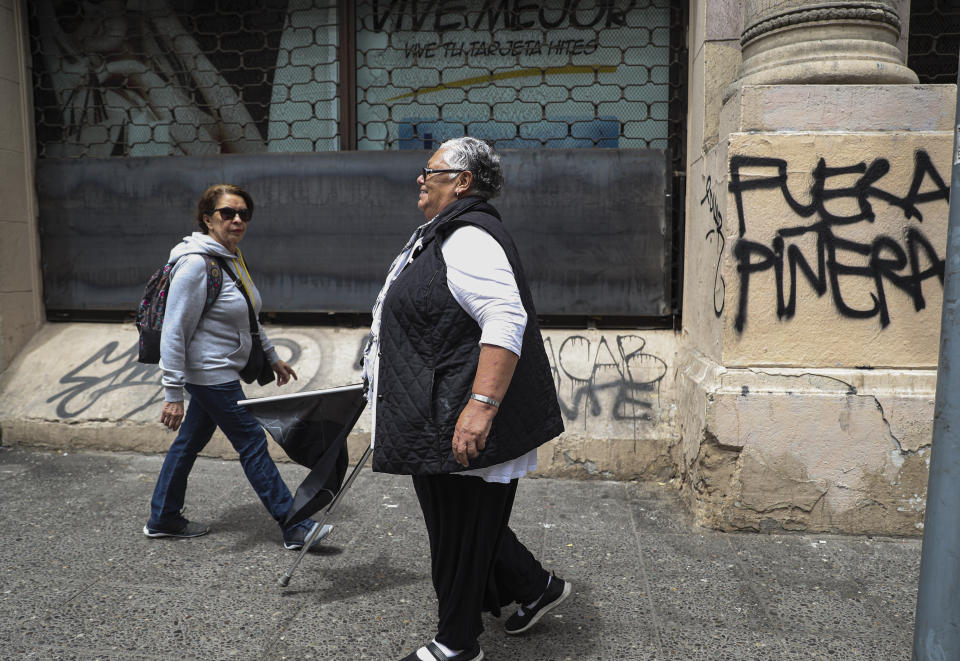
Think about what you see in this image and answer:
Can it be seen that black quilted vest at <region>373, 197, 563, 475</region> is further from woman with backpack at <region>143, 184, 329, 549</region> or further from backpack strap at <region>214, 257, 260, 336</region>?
backpack strap at <region>214, 257, 260, 336</region>

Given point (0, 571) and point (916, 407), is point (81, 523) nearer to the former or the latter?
point (0, 571)

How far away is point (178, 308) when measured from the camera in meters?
3.25

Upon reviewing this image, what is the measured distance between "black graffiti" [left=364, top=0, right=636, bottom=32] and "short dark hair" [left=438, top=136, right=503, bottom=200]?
10.5 ft

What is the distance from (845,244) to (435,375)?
8.07 feet

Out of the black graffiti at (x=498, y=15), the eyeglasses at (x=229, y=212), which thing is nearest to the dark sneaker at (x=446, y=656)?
the eyeglasses at (x=229, y=212)

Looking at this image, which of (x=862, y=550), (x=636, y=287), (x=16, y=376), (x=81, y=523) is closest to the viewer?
(x=862, y=550)

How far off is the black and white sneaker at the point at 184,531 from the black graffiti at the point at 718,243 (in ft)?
9.36

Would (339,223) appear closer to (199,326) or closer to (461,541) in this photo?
(199,326)

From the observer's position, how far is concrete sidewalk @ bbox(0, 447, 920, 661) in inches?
102

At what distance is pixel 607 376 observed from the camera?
4863mm

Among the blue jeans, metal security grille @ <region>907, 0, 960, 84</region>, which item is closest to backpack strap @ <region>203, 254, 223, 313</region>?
the blue jeans

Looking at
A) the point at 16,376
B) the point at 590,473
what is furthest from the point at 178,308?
the point at 16,376

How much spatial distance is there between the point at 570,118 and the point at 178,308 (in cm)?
316

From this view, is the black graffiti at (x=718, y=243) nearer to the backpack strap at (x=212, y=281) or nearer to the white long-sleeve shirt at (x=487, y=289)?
the white long-sleeve shirt at (x=487, y=289)
